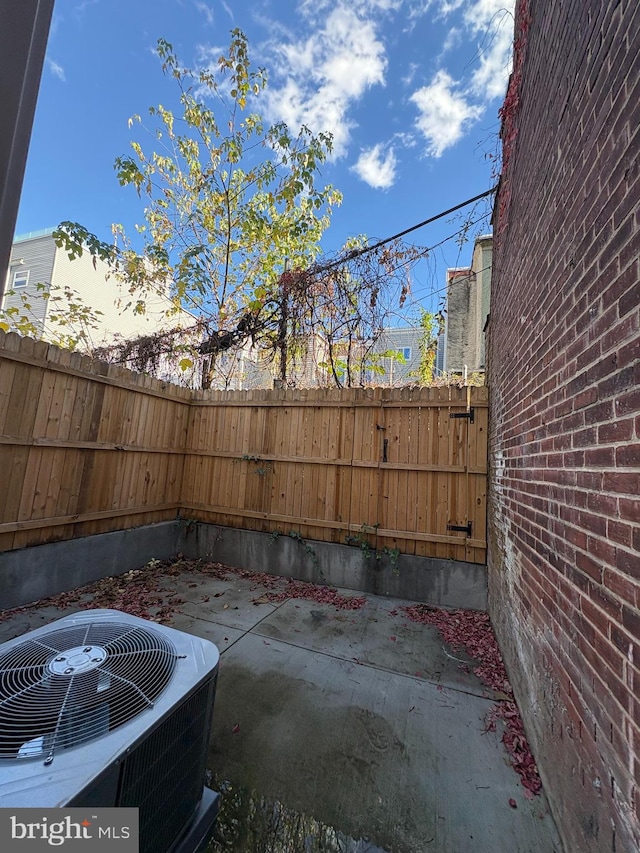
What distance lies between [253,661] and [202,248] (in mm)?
5863

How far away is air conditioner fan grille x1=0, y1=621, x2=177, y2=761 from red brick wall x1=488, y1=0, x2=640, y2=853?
4.87 feet

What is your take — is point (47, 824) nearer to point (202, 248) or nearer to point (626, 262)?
point (626, 262)

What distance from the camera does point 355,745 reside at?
193 centimetres

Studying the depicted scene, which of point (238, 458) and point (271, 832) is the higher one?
point (238, 458)

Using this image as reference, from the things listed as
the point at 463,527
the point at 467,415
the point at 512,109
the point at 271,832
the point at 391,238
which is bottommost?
the point at 271,832

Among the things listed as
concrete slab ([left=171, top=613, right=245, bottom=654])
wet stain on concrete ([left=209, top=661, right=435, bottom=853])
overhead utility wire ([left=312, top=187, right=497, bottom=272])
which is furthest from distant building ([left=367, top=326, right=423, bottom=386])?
wet stain on concrete ([left=209, top=661, right=435, bottom=853])

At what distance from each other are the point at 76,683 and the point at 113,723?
0.21 m

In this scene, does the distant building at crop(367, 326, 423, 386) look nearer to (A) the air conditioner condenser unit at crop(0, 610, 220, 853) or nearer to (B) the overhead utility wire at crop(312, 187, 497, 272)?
(B) the overhead utility wire at crop(312, 187, 497, 272)

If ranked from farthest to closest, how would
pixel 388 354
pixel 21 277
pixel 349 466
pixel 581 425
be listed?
pixel 21 277, pixel 388 354, pixel 349 466, pixel 581 425

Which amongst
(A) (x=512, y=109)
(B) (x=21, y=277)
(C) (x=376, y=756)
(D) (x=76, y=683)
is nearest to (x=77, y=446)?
(D) (x=76, y=683)

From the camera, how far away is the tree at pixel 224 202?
19.5 ft

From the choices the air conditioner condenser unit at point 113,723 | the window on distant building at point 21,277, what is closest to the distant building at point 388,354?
the air conditioner condenser unit at point 113,723

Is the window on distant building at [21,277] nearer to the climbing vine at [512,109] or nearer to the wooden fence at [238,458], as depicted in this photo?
the wooden fence at [238,458]

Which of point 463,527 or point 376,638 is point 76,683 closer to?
point 376,638
